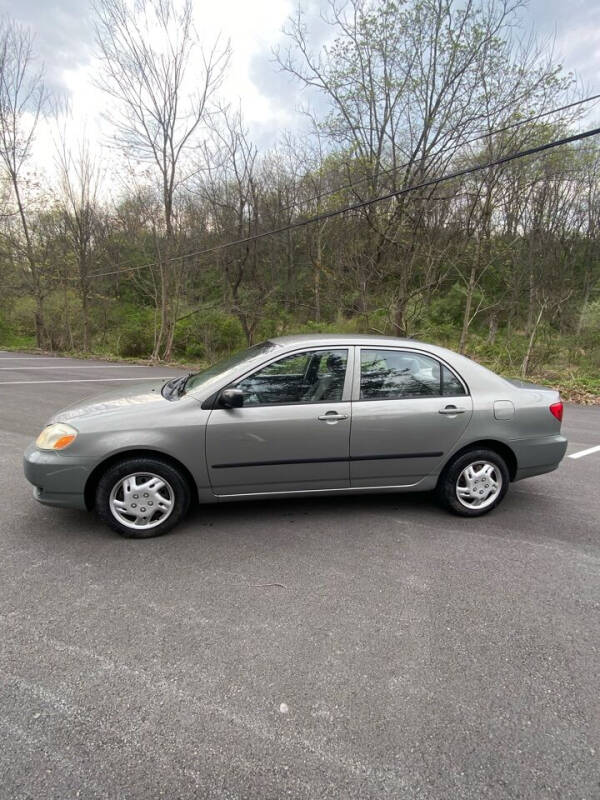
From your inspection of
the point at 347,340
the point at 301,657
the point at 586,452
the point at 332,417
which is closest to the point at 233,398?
the point at 332,417

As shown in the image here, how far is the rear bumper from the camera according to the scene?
371cm

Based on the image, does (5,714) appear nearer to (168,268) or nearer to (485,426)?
(485,426)

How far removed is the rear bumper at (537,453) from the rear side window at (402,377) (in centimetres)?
71

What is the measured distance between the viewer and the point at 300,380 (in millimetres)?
3523

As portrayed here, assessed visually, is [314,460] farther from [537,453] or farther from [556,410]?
[556,410]

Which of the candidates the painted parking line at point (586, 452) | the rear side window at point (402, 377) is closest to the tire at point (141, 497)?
the rear side window at point (402, 377)

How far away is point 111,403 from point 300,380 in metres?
1.52

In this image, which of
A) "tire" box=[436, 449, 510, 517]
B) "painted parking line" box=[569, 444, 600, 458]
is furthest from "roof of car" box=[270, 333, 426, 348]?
A: "painted parking line" box=[569, 444, 600, 458]

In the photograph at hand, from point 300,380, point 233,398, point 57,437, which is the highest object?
point 300,380

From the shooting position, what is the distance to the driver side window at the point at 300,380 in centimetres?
341

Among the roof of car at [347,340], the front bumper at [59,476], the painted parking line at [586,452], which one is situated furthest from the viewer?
the painted parking line at [586,452]

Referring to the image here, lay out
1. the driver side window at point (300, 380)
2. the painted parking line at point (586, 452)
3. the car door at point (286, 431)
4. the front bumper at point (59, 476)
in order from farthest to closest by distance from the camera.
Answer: the painted parking line at point (586, 452) → the driver side window at point (300, 380) → the car door at point (286, 431) → the front bumper at point (59, 476)

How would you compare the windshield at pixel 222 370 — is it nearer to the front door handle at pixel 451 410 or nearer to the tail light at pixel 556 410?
the front door handle at pixel 451 410

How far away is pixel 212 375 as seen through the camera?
3.67m
